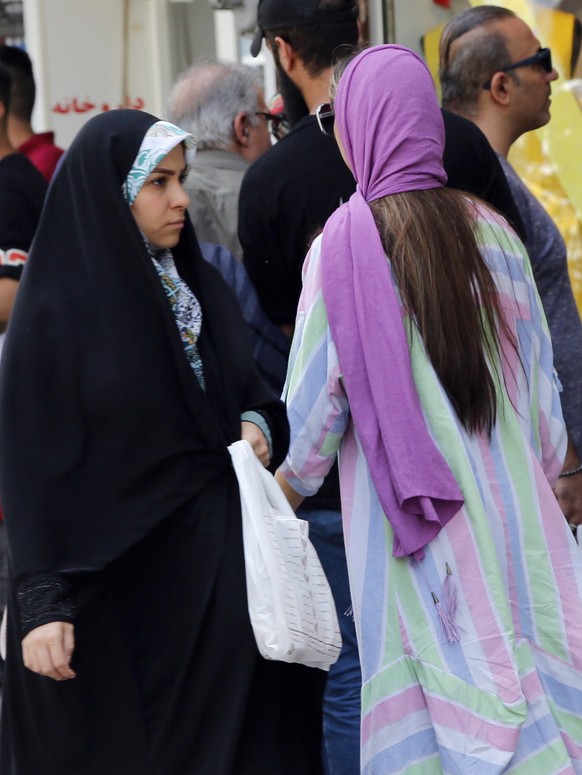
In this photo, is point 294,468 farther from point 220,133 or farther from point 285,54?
point 220,133

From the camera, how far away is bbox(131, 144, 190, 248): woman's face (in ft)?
9.95

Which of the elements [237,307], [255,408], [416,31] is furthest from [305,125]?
[416,31]

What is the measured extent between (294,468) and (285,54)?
4.21 feet

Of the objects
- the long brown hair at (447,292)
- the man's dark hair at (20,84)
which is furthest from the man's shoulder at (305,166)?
the man's dark hair at (20,84)

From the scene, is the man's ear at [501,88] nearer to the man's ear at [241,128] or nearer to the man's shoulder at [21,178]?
the man's ear at [241,128]

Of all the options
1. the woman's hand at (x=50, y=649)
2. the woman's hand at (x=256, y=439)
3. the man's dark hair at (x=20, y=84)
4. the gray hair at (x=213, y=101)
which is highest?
the gray hair at (x=213, y=101)

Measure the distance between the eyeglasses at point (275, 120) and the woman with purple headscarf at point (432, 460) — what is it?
1.55m

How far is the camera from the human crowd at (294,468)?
8.78 feet

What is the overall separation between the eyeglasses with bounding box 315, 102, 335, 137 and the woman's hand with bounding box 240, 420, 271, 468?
32.4 inches

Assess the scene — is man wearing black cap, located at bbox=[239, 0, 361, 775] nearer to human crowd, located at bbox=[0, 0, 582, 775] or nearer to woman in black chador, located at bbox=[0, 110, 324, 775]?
human crowd, located at bbox=[0, 0, 582, 775]

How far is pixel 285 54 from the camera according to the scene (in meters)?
3.66

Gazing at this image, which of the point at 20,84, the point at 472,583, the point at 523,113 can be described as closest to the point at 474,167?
the point at 523,113

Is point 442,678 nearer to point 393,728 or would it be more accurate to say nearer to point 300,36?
point 393,728

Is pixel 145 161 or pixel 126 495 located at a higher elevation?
pixel 145 161
